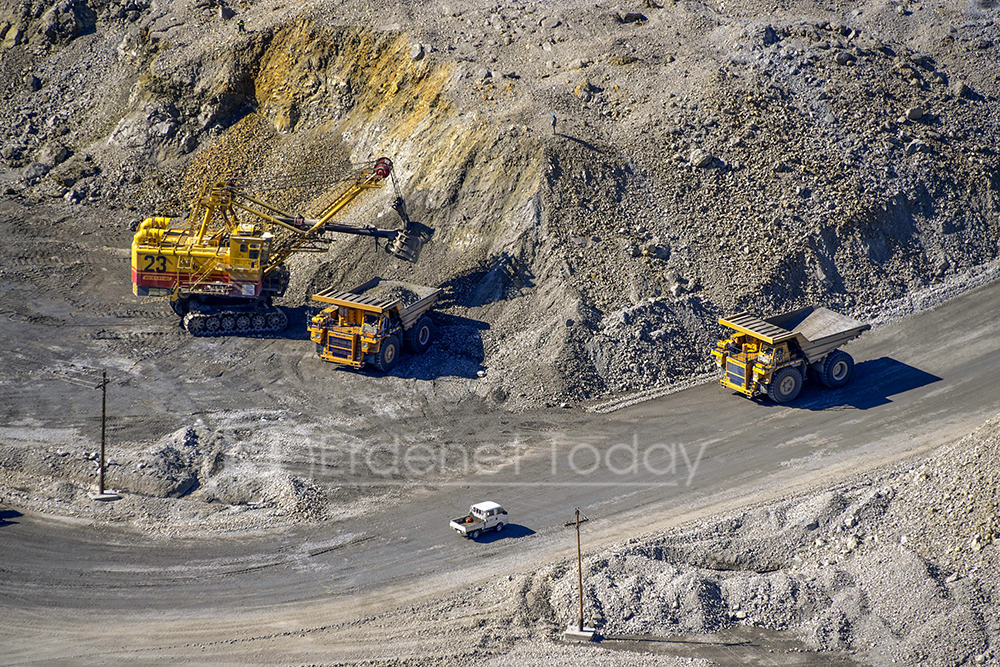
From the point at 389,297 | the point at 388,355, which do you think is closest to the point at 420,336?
the point at 388,355

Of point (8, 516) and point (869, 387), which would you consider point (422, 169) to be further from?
point (8, 516)

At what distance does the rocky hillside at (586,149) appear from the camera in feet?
105

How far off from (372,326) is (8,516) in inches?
447

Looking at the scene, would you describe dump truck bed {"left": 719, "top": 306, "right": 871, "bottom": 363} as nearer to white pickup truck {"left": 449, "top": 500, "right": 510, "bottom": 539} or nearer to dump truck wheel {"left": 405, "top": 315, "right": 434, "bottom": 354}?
dump truck wheel {"left": 405, "top": 315, "right": 434, "bottom": 354}

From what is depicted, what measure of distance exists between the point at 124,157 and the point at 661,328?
85.5 ft

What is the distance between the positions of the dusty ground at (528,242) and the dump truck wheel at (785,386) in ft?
9.85

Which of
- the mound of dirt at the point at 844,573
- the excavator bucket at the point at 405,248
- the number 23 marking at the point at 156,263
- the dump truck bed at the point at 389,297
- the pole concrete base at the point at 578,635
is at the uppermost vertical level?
the excavator bucket at the point at 405,248

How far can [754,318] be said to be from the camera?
29.4m

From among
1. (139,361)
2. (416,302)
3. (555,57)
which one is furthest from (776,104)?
(139,361)

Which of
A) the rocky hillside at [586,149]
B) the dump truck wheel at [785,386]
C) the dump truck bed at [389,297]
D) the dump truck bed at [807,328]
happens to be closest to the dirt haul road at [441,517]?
the dump truck wheel at [785,386]

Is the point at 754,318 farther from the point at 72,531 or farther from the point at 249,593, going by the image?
the point at 72,531

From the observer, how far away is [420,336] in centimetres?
3120

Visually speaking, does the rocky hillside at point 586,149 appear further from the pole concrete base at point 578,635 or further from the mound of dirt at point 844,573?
the pole concrete base at point 578,635

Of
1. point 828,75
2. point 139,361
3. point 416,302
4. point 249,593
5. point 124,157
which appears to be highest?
point 828,75
